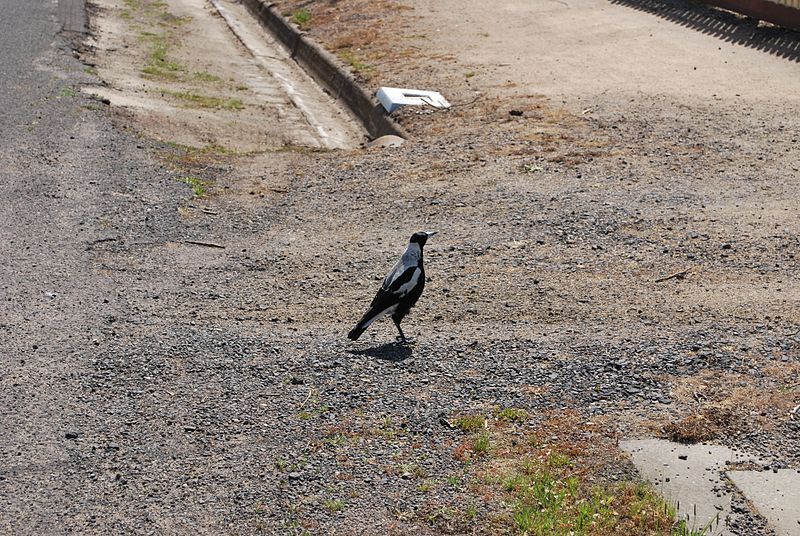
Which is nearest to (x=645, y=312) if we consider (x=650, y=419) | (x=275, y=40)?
(x=650, y=419)

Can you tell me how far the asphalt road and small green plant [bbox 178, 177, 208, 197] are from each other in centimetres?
21

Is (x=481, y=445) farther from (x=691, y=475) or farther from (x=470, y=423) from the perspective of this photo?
(x=691, y=475)

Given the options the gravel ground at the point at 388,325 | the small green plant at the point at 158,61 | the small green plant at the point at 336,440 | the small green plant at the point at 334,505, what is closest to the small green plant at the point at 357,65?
the small green plant at the point at 158,61

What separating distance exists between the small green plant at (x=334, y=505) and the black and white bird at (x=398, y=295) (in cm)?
203

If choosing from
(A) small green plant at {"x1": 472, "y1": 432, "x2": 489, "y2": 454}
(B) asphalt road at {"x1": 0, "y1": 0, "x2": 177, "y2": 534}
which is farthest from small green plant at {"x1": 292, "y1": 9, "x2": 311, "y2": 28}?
(A) small green plant at {"x1": 472, "y1": 432, "x2": 489, "y2": 454}

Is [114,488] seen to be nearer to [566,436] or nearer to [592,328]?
[566,436]

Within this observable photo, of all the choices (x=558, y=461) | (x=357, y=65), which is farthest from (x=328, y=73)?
(x=558, y=461)

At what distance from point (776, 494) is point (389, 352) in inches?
106

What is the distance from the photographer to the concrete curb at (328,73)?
1491 cm

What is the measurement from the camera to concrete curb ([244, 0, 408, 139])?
1491cm

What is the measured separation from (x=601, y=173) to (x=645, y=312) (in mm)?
3421

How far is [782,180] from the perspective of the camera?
34.4ft

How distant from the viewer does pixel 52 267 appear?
876cm

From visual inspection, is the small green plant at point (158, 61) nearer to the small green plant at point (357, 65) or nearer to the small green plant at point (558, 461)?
the small green plant at point (357, 65)
